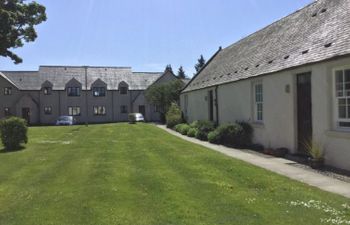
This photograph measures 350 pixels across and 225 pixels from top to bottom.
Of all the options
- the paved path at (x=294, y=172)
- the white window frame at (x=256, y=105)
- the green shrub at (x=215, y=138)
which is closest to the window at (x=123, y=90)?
the green shrub at (x=215, y=138)

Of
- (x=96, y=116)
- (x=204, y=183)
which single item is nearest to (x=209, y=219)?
(x=204, y=183)

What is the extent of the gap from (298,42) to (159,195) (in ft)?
33.4

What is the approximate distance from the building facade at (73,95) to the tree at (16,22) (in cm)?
3369

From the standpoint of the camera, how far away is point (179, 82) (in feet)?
176

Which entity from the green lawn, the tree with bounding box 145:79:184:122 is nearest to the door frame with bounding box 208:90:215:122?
the green lawn

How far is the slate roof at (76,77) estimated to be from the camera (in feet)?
225

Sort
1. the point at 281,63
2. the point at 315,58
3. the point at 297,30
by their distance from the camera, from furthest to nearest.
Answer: the point at 297,30 → the point at 281,63 → the point at 315,58

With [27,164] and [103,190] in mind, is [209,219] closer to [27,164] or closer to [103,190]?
[103,190]

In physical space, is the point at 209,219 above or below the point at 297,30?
below

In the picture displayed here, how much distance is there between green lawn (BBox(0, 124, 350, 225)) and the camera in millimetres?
7160

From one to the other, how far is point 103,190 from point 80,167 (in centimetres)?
425

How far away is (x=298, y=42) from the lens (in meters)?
16.4

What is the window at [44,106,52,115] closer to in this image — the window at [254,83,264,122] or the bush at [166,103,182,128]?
the bush at [166,103,182,128]

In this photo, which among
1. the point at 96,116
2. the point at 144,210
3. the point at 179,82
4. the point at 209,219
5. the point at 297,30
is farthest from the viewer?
the point at 96,116
